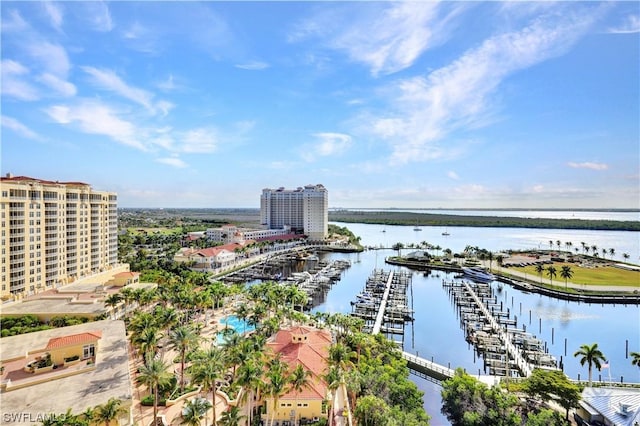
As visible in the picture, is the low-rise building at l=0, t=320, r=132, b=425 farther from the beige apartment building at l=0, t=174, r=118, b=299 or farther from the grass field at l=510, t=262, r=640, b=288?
the grass field at l=510, t=262, r=640, b=288

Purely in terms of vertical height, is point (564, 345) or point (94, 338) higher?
point (94, 338)

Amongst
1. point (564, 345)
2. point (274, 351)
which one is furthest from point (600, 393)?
point (274, 351)

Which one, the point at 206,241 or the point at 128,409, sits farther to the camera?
the point at 206,241

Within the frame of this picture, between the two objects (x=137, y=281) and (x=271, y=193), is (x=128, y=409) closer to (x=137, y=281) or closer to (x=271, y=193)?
(x=137, y=281)

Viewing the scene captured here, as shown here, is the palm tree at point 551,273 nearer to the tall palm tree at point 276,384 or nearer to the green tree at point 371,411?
the green tree at point 371,411

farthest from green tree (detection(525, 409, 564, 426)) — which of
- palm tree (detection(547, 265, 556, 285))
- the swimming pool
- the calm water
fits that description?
palm tree (detection(547, 265, 556, 285))

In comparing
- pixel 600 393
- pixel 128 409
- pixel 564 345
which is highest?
pixel 128 409

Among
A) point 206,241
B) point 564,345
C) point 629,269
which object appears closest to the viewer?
point 564,345
